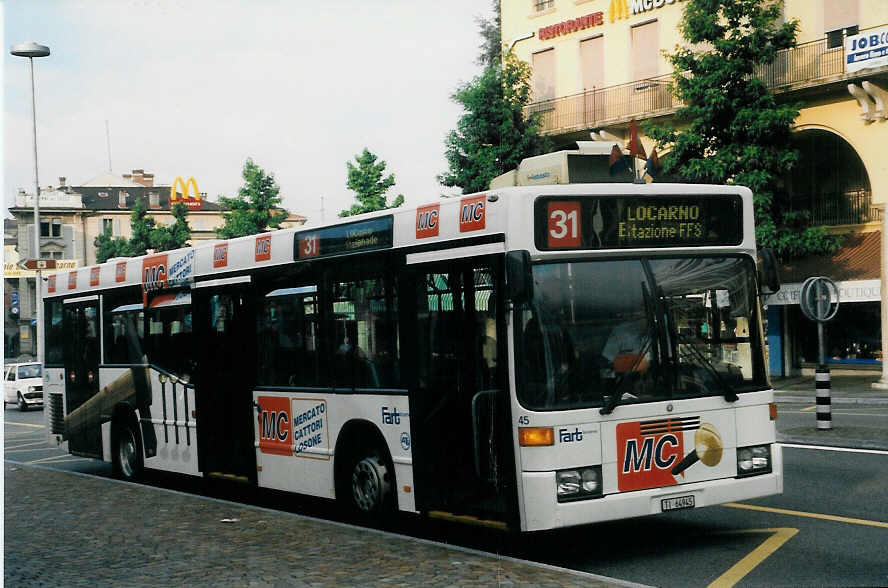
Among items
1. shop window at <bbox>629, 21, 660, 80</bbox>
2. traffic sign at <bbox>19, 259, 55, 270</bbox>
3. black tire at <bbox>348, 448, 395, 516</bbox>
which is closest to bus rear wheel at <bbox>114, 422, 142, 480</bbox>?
black tire at <bbox>348, 448, 395, 516</bbox>

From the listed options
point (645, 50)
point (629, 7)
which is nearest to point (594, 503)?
point (645, 50)

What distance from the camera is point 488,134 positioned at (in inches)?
1296

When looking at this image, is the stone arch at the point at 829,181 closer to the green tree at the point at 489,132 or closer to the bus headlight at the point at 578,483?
the green tree at the point at 489,132

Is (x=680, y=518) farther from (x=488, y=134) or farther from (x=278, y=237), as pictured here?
(x=488, y=134)

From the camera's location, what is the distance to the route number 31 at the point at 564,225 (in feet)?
26.5

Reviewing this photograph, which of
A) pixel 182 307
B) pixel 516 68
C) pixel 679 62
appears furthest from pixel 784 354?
pixel 182 307

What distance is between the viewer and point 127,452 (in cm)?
1461

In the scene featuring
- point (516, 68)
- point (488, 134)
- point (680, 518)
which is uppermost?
point (516, 68)

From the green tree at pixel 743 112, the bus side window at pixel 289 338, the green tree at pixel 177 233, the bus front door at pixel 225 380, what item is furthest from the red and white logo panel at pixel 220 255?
the green tree at pixel 177 233

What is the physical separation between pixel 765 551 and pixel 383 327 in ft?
12.0

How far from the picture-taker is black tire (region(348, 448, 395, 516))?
31.9ft

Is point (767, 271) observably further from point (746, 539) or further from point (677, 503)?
point (746, 539)

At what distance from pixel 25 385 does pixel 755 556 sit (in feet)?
106

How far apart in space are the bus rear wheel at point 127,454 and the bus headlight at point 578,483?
804 centimetres
